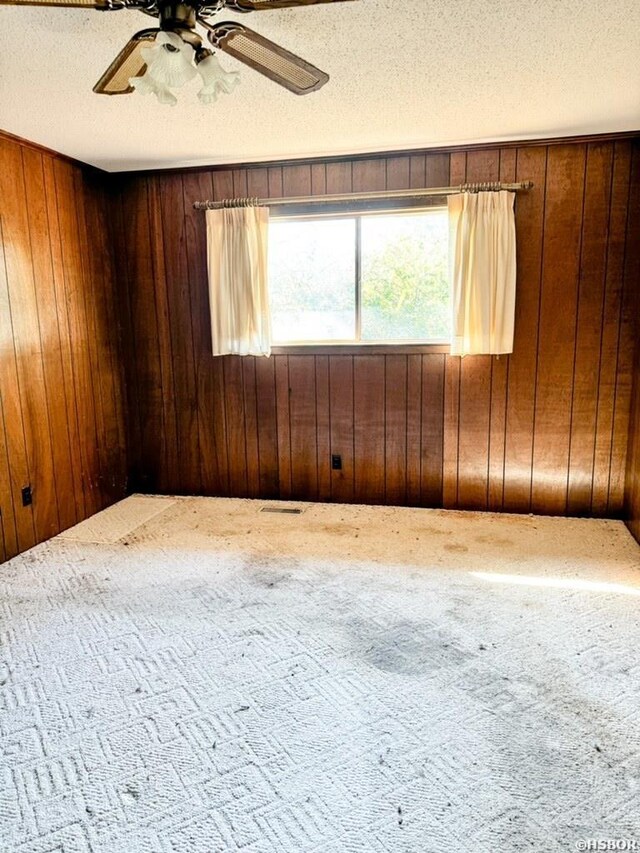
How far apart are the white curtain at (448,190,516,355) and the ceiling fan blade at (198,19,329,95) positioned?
5.63 feet

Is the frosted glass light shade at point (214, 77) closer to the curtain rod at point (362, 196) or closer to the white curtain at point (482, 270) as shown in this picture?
the curtain rod at point (362, 196)

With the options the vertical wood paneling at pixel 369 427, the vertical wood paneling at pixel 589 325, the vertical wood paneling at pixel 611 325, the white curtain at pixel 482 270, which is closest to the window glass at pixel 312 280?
the vertical wood paneling at pixel 369 427

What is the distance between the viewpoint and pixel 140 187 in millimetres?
3939

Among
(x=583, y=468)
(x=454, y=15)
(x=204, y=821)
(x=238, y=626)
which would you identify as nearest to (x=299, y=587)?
(x=238, y=626)

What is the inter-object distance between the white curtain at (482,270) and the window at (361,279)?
0.15 meters

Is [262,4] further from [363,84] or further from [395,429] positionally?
[395,429]

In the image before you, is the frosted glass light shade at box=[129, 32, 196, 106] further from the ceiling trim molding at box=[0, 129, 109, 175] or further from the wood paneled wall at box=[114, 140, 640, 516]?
the wood paneled wall at box=[114, 140, 640, 516]

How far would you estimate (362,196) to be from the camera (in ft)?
11.6

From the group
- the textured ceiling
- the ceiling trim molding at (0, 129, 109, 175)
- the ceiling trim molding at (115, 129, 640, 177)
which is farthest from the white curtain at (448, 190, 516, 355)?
the ceiling trim molding at (0, 129, 109, 175)

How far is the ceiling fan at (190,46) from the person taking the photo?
1.50m

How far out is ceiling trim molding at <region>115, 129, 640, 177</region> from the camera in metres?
3.20

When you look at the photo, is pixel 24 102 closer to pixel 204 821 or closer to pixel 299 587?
pixel 299 587

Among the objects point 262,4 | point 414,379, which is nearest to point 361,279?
point 414,379

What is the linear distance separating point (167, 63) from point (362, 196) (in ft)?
7.15
